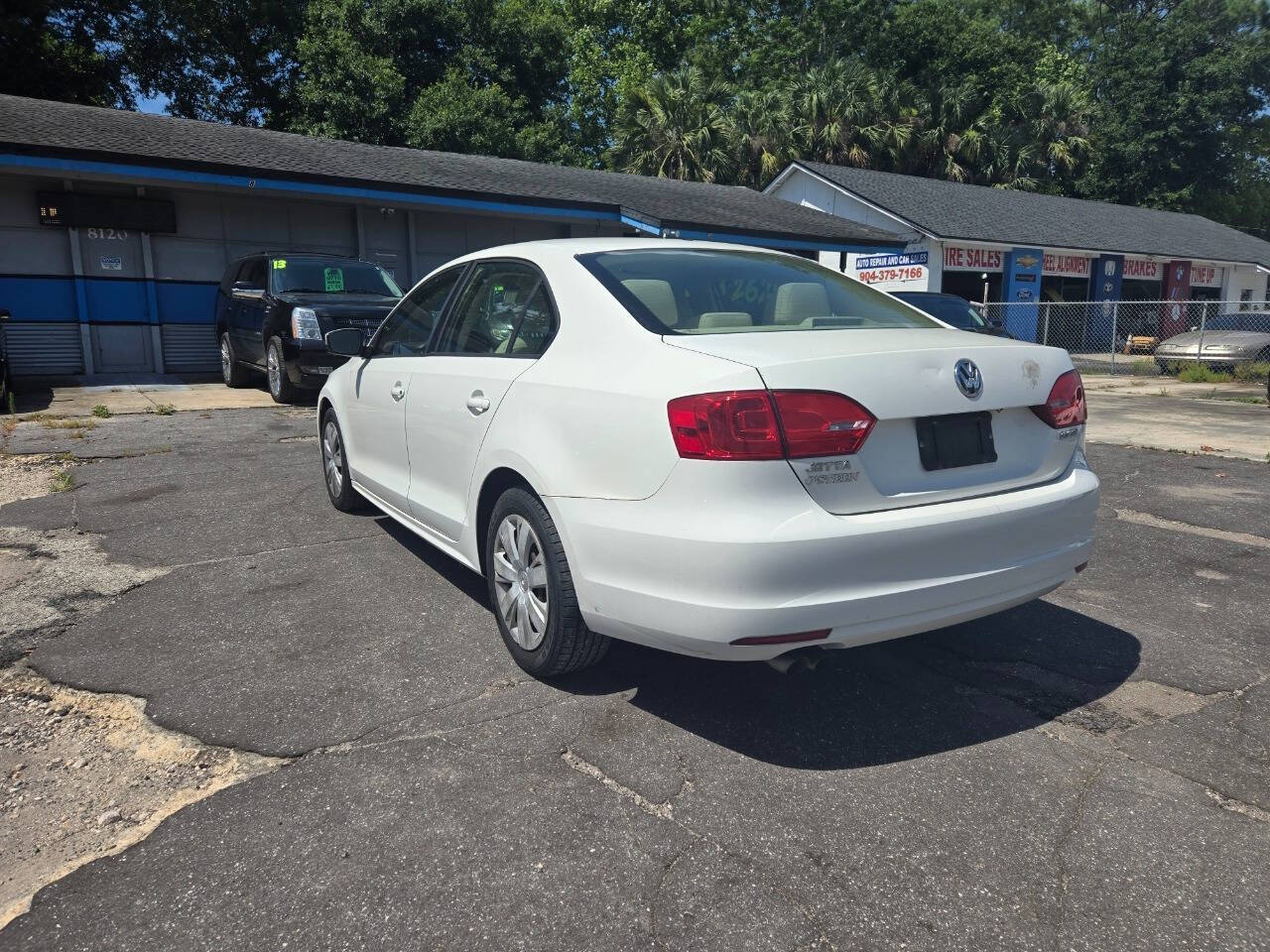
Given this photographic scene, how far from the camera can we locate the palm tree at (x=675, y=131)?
1380 inches

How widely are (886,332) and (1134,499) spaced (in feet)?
14.6

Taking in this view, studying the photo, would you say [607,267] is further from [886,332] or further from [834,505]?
[834,505]

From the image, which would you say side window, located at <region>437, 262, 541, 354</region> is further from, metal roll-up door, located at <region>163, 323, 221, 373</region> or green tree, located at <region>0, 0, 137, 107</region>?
green tree, located at <region>0, 0, 137, 107</region>

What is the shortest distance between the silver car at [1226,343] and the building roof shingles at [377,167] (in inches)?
256

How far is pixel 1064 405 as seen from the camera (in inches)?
130

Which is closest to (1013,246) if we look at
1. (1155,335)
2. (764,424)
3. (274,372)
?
(1155,335)

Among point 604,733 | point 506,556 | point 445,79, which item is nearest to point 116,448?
point 506,556

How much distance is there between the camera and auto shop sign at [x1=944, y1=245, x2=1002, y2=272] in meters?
24.2

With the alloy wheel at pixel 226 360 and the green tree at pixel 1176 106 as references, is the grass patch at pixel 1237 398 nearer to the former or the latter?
the alloy wheel at pixel 226 360

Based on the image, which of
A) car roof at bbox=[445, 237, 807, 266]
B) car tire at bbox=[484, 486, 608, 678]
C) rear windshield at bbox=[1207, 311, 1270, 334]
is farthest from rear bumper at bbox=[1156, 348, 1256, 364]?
car tire at bbox=[484, 486, 608, 678]

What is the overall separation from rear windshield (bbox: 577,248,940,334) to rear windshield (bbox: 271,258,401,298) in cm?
850

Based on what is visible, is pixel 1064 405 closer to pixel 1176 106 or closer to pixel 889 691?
pixel 889 691

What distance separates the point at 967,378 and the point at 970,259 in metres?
23.9

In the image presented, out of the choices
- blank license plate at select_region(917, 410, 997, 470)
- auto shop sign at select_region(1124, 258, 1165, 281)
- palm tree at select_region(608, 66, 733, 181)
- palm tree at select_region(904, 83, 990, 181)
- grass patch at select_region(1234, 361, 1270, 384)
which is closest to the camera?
blank license plate at select_region(917, 410, 997, 470)
